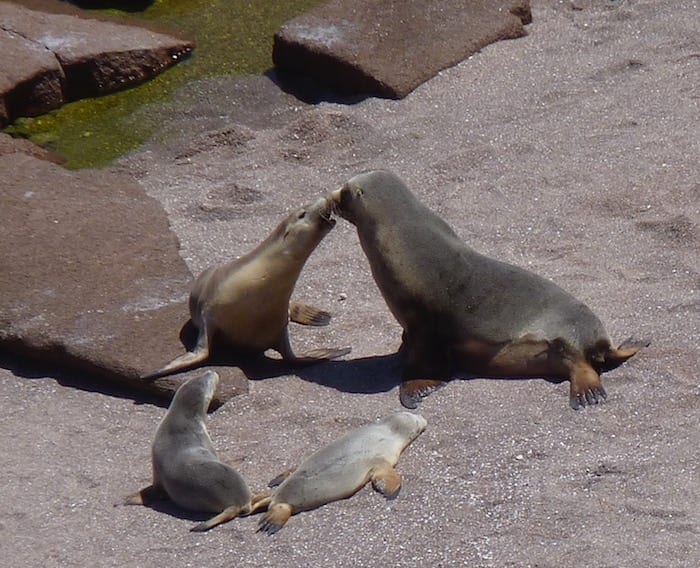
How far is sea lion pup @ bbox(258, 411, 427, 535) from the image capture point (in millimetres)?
4203

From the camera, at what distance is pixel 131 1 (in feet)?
29.2

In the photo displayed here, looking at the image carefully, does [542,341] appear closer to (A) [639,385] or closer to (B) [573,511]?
(A) [639,385]

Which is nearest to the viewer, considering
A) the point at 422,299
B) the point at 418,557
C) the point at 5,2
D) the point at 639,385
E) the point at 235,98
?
the point at 418,557

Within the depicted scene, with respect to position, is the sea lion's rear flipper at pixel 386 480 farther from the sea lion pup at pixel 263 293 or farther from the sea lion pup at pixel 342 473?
the sea lion pup at pixel 263 293

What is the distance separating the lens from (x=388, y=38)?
7777 millimetres

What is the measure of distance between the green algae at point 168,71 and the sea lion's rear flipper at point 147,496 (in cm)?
312

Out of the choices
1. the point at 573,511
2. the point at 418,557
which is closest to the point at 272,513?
the point at 418,557

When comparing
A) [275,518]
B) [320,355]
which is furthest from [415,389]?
[275,518]

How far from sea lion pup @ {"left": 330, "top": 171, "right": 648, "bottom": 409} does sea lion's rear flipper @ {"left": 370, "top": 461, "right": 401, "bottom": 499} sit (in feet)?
1.60

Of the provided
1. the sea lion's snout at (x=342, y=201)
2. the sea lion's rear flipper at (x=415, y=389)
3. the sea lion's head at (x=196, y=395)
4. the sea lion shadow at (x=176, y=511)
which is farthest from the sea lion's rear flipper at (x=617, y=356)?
the sea lion shadow at (x=176, y=511)

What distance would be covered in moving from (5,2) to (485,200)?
145 inches

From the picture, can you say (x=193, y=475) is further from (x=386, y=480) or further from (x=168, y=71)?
(x=168, y=71)

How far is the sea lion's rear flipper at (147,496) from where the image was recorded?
4.46m

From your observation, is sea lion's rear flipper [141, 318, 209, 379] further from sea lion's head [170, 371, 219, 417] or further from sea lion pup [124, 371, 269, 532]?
sea lion pup [124, 371, 269, 532]
